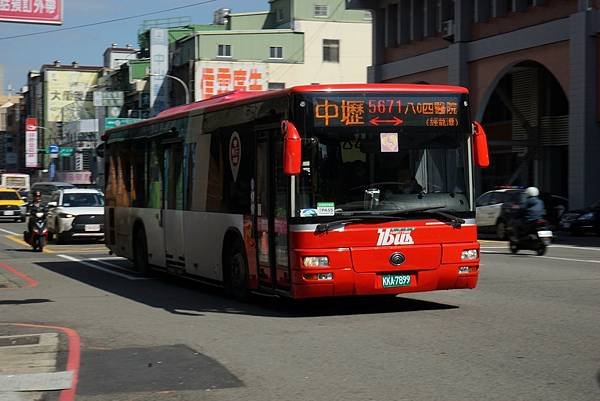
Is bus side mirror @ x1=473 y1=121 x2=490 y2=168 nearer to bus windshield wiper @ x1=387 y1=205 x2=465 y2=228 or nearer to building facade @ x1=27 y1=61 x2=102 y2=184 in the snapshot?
bus windshield wiper @ x1=387 y1=205 x2=465 y2=228

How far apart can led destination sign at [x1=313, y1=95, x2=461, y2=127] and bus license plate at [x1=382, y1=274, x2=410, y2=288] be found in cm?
192

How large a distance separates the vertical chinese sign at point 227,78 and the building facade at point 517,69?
1474 centimetres

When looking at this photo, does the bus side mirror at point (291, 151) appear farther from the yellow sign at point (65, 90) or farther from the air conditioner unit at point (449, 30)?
the yellow sign at point (65, 90)

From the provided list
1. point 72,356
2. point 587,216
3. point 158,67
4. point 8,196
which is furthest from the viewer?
point 158,67

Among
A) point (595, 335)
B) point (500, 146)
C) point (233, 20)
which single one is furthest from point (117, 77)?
point (595, 335)

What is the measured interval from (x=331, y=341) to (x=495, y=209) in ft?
73.0

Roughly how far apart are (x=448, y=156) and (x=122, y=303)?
5556mm

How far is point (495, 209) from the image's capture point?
3114 centimetres

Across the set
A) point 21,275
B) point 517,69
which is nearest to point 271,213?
point 21,275

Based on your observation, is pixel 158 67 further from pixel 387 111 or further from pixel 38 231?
pixel 387 111

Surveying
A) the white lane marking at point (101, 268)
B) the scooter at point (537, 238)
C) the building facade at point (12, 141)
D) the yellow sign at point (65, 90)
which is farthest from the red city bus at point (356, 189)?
the building facade at point (12, 141)

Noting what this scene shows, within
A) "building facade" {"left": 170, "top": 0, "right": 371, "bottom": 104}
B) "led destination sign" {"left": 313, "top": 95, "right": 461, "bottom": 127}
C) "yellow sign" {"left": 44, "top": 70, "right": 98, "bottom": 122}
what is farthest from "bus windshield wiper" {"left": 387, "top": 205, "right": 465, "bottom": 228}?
"yellow sign" {"left": 44, "top": 70, "right": 98, "bottom": 122}

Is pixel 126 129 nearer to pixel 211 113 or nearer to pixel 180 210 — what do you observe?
pixel 180 210

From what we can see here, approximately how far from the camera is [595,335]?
9.97 metres
